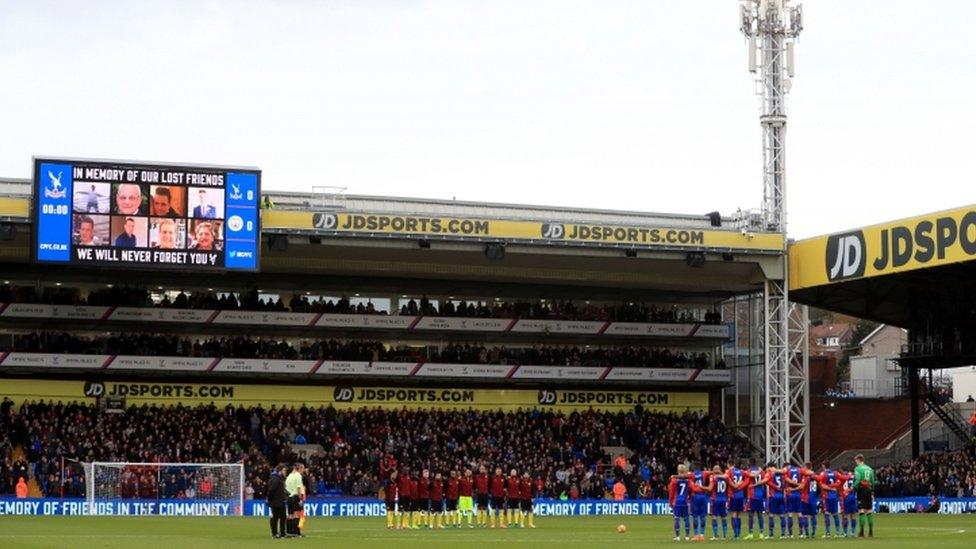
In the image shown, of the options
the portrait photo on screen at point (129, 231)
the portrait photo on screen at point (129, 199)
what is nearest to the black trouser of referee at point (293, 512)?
the portrait photo on screen at point (129, 231)

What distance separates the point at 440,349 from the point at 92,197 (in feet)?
60.5

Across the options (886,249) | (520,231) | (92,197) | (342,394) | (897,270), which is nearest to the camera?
(92,197)

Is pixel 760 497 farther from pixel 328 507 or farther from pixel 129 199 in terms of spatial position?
pixel 129 199

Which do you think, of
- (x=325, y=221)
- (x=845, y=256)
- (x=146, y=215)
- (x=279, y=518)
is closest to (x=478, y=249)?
(x=325, y=221)

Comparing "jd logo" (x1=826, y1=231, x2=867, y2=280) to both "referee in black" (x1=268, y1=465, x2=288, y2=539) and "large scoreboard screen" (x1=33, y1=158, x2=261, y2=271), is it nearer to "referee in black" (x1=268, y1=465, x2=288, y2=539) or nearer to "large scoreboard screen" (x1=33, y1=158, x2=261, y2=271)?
"large scoreboard screen" (x1=33, y1=158, x2=261, y2=271)

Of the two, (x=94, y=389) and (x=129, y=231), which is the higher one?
(x=129, y=231)

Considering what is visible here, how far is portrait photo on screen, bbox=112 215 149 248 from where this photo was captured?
51031 mm

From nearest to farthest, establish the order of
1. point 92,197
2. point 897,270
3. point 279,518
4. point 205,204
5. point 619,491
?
point 279,518, point 92,197, point 205,204, point 897,270, point 619,491

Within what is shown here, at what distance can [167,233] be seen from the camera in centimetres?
5147

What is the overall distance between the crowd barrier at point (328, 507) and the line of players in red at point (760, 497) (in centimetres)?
1752

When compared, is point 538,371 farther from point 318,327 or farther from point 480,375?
point 318,327

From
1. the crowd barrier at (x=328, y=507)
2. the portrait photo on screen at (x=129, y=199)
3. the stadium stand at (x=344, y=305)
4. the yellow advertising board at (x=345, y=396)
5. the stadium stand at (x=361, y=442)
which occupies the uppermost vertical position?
the portrait photo on screen at (x=129, y=199)

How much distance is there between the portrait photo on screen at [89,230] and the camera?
50.6 meters

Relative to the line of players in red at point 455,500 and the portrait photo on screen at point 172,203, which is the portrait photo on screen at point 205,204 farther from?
the line of players in red at point 455,500
